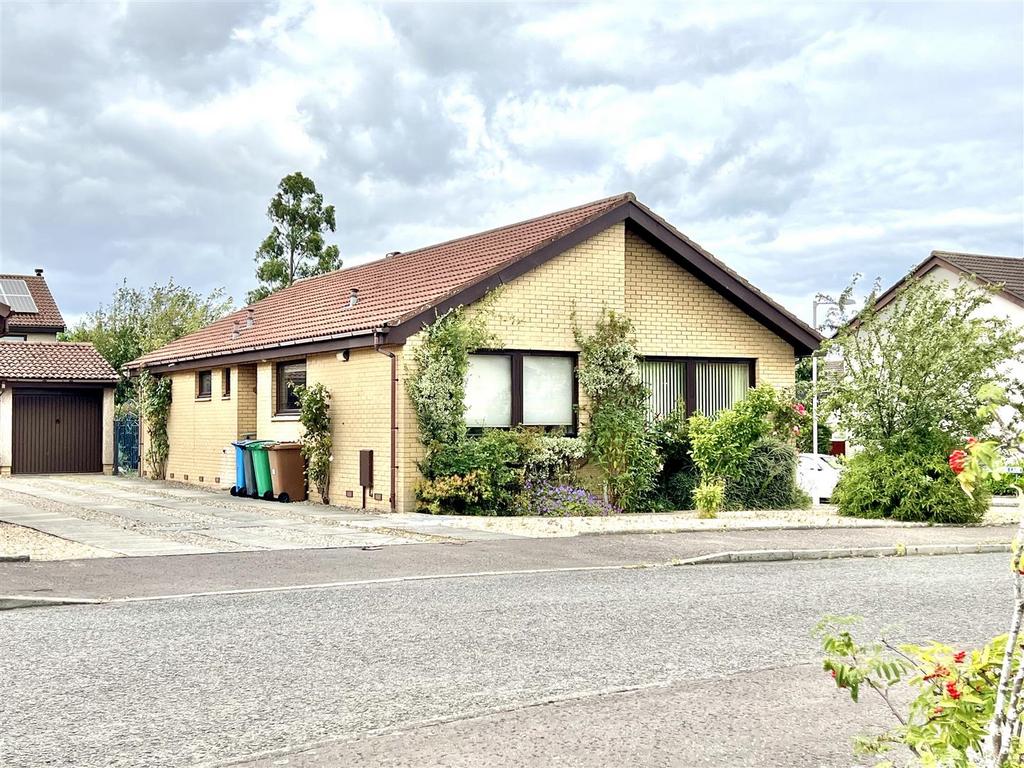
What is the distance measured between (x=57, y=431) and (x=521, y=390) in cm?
1900

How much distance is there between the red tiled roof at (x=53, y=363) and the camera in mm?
34219

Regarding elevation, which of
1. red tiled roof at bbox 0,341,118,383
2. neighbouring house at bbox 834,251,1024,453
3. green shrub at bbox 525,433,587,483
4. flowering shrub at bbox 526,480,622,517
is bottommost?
flowering shrub at bbox 526,480,622,517

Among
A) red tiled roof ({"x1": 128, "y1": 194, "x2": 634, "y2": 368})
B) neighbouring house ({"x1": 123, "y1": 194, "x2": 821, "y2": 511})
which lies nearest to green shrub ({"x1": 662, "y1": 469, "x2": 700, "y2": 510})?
neighbouring house ({"x1": 123, "y1": 194, "x2": 821, "y2": 511})

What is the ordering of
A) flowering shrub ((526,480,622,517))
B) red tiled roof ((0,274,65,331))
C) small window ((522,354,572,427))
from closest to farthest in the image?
flowering shrub ((526,480,622,517)), small window ((522,354,572,427)), red tiled roof ((0,274,65,331))

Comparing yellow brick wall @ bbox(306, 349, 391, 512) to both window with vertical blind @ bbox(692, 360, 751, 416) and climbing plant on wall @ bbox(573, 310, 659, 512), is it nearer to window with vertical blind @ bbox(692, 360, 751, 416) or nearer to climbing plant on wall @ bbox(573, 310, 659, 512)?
climbing plant on wall @ bbox(573, 310, 659, 512)

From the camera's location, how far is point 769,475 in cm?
2225

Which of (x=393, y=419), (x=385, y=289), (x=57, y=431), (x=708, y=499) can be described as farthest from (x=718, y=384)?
(x=57, y=431)

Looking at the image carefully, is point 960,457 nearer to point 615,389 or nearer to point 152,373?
point 615,389

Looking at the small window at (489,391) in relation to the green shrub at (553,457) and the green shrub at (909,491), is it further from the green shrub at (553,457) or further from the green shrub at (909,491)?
the green shrub at (909,491)

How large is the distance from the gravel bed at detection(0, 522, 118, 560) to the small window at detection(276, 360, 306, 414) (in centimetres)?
763

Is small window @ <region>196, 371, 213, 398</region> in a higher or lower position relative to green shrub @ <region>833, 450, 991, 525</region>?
higher

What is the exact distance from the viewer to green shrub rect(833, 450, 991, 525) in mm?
19359

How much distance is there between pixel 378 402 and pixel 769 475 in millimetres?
7209

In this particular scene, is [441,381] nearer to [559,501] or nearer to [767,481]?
[559,501]
